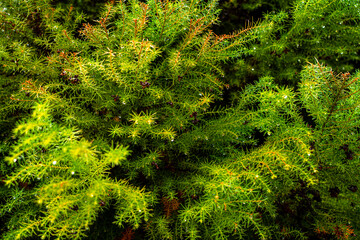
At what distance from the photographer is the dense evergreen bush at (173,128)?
1317 mm

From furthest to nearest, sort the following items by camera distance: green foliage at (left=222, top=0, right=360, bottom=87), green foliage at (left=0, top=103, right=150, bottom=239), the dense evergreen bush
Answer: green foliage at (left=222, top=0, right=360, bottom=87), the dense evergreen bush, green foliage at (left=0, top=103, right=150, bottom=239)

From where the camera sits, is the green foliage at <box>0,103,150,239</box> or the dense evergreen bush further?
the dense evergreen bush

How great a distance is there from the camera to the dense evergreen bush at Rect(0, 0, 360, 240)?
4.32ft

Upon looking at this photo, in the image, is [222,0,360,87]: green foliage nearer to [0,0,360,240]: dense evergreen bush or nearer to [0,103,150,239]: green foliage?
[0,0,360,240]: dense evergreen bush

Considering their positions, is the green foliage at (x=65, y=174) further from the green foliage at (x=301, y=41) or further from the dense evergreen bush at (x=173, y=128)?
the green foliage at (x=301, y=41)

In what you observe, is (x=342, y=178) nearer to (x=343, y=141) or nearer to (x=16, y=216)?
(x=343, y=141)

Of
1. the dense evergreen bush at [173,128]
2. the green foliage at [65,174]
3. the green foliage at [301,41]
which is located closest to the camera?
the green foliage at [65,174]

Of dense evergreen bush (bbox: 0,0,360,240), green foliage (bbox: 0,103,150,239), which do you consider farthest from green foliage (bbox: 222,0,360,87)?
green foliage (bbox: 0,103,150,239)

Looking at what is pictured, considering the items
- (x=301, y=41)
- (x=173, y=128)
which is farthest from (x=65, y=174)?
(x=301, y=41)

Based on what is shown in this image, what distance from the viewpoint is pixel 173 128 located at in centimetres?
151

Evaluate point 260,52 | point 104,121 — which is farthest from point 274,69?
point 104,121

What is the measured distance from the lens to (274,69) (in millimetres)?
2260

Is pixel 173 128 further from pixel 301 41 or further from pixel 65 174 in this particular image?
pixel 301 41

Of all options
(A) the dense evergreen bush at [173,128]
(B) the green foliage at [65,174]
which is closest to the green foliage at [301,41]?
(A) the dense evergreen bush at [173,128]
